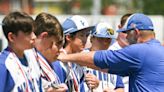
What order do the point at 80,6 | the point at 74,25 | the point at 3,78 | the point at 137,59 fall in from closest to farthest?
1. the point at 3,78
2. the point at 137,59
3. the point at 74,25
4. the point at 80,6

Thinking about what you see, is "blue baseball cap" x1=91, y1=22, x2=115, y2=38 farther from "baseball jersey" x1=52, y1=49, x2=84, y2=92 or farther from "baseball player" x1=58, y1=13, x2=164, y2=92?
"baseball player" x1=58, y1=13, x2=164, y2=92

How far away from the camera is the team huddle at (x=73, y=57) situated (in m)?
5.76

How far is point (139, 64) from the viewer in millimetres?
6676

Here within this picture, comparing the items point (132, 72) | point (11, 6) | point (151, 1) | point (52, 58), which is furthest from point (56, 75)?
point (151, 1)

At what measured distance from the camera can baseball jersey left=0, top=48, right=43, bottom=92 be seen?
5.63 metres

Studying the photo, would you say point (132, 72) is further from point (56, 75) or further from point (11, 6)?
point (11, 6)

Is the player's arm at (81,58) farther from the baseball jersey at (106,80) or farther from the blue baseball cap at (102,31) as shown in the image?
the blue baseball cap at (102,31)

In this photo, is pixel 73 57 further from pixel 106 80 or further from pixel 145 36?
pixel 106 80

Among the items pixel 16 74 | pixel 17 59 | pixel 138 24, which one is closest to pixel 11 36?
pixel 17 59

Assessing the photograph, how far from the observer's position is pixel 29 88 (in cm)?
577

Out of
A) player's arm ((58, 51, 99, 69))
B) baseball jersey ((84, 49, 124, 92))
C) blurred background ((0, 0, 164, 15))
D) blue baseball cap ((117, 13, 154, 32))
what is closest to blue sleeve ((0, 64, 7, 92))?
player's arm ((58, 51, 99, 69))

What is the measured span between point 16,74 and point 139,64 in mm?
1445

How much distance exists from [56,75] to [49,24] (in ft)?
1.56

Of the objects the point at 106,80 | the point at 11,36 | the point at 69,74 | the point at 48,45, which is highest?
the point at 11,36
